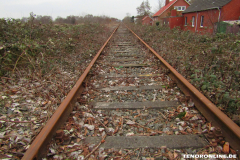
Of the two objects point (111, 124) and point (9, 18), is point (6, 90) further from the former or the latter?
point (9, 18)

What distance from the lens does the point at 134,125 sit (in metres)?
2.19

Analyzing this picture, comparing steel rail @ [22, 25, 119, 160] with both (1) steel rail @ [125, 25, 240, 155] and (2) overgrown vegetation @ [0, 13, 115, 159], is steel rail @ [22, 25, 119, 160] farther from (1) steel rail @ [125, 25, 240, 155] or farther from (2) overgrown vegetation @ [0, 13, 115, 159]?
(1) steel rail @ [125, 25, 240, 155]

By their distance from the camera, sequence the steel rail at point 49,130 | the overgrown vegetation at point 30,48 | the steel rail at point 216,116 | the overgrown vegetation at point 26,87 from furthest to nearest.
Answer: the overgrown vegetation at point 30,48
the overgrown vegetation at point 26,87
the steel rail at point 216,116
the steel rail at point 49,130

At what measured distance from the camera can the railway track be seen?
68.0 inches

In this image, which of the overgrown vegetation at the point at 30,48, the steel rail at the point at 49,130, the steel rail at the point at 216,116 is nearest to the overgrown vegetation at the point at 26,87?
the overgrown vegetation at the point at 30,48

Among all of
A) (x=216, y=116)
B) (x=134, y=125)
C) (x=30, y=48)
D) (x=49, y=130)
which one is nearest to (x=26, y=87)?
(x=30, y=48)

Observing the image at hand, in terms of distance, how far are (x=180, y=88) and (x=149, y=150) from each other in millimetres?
1657

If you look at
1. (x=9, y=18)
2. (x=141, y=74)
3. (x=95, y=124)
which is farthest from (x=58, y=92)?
(x=9, y=18)

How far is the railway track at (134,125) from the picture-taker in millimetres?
1727

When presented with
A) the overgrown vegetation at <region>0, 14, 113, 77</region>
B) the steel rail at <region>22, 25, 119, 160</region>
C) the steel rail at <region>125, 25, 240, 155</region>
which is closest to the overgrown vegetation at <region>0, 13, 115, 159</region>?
the overgrown vegetation at <region>0, 14, 113, 77</region>

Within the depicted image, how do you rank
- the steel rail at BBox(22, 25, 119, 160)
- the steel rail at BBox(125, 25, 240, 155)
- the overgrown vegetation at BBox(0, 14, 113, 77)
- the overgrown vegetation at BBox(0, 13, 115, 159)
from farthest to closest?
the overgrown vegetation at BBox(0, 14, 113, 77) < the overgrown vegetation at BBox(0, 13, 115, 159) < the steel rail at BBox(125, 25, 240, 155) < the steel rail at BBox(22, 25, 119, 160)

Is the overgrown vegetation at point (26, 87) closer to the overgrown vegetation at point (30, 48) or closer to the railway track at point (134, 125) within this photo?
the overgrown vegetation at point (30, 48)

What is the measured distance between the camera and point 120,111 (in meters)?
2.53

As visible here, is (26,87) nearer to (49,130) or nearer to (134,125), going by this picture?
(49,130)
